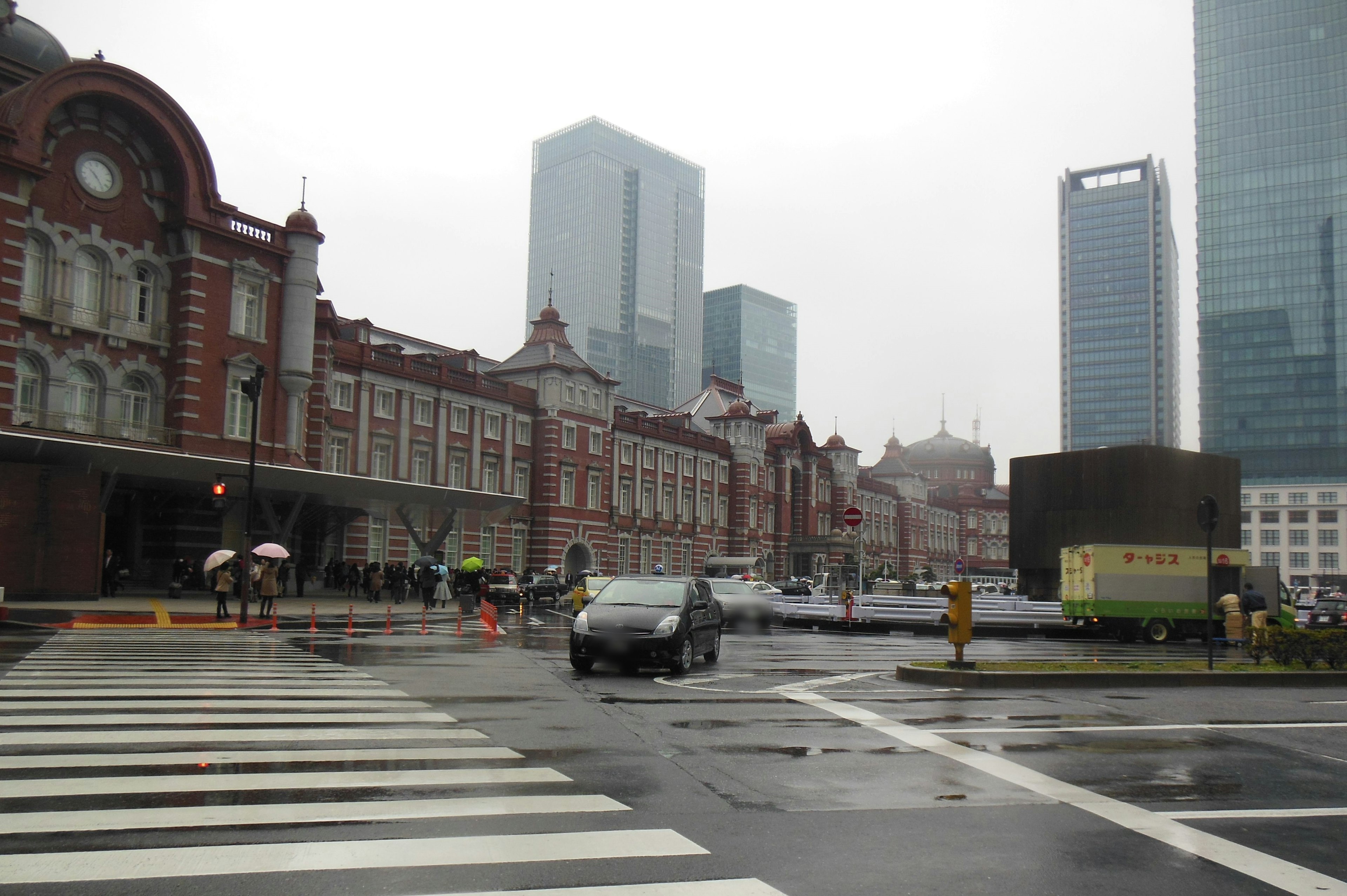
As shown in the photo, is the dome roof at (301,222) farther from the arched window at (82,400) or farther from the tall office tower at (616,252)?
the tall office tower at (616,252)

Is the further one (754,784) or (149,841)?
(754,784)


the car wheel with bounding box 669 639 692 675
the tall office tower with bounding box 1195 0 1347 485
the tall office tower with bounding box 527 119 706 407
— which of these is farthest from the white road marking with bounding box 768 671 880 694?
the tall office tower with bounding box 527 119 706 407

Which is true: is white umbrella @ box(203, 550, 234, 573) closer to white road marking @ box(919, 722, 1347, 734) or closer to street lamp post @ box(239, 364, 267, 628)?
street lamp post @ box(239, 364, 267, 628)

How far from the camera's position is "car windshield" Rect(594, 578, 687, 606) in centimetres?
1606

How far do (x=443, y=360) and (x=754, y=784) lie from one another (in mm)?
50523

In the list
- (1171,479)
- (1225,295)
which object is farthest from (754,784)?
(1225,295)

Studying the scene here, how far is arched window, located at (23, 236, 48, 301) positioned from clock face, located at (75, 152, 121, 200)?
2563mm

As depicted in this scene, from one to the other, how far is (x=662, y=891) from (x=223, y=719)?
6.34 metres

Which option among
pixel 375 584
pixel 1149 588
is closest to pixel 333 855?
pixel 1149 588

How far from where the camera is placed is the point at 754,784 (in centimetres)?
749

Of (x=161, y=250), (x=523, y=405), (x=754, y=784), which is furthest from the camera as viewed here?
(x=523, y=405)

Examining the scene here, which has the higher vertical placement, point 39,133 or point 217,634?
point 39,133

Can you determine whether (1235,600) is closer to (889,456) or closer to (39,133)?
(39,133)

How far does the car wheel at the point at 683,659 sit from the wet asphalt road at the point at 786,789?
0.86 m
